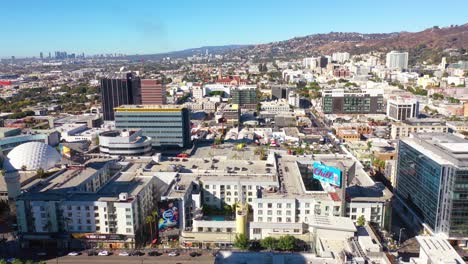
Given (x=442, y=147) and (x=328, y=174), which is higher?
(x=442, y=147)

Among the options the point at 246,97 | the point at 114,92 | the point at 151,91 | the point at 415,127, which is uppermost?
the point at 114,92

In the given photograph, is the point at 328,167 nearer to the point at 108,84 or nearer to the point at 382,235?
the point at 382,235

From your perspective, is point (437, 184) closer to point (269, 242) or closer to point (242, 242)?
point (269, 242)

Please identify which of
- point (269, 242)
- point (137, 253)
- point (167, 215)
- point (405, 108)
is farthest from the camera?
point (405, 108)

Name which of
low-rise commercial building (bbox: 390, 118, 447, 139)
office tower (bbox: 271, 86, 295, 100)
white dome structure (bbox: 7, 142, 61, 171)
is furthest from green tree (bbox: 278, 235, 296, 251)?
office tower (bbox: 271, 86, 295, 100)

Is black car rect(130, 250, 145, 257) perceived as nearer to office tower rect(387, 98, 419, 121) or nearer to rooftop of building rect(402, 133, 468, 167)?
rooftop of building rect(402, 133, 468, 167)

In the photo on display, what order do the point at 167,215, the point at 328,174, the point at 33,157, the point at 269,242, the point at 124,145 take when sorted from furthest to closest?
the point at 124,145 < the point at 33,157 < the point at 328,174 < the point at 167,215 < the point at 269,242

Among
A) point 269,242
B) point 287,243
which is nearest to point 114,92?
point 269,242
